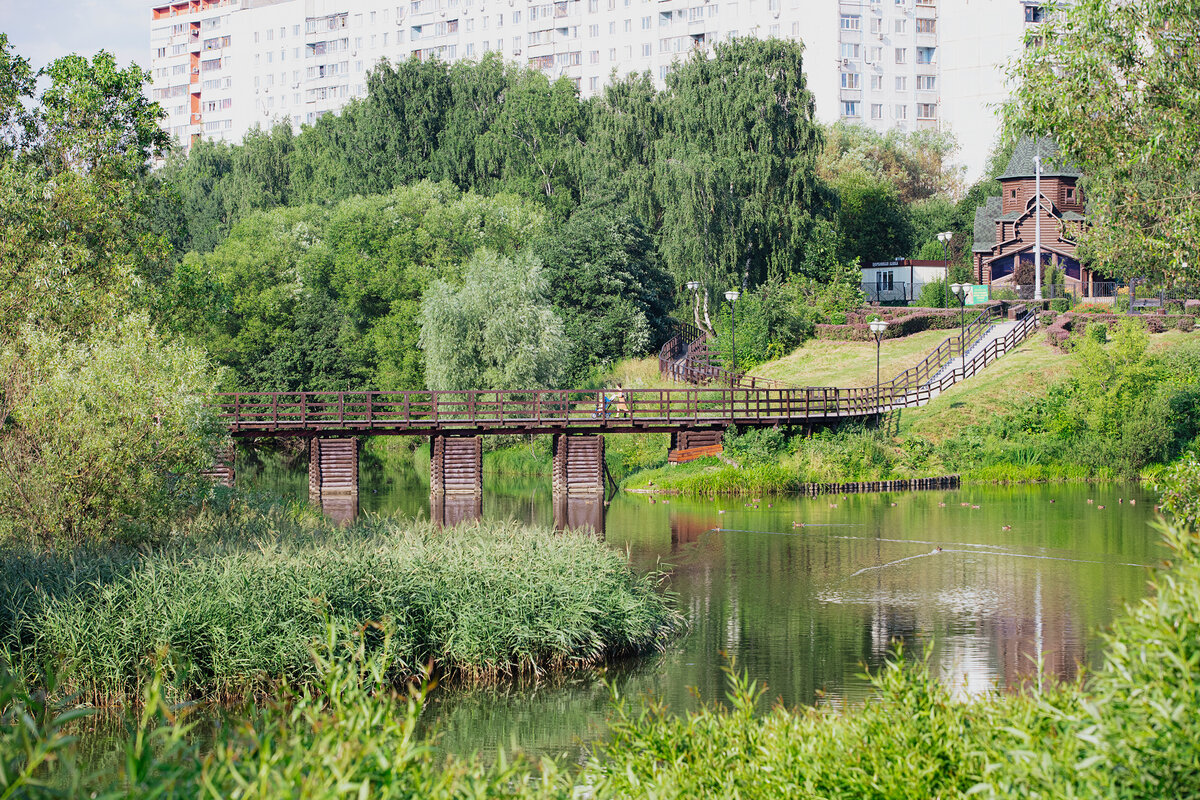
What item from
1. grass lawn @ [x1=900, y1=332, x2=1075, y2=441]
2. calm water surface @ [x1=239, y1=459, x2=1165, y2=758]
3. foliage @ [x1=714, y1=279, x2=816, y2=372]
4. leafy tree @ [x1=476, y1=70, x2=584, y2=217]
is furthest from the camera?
leafy tree @ [x1=476, y1=70, x2=584, y2=217]

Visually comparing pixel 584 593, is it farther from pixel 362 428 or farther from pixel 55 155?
pixel 362 428

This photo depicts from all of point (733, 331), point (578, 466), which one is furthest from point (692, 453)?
point (733, 331)

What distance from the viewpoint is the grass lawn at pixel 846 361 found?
4894cm

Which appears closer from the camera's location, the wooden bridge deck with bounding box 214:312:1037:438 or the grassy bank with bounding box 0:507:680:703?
the grassy bank with bounding box 0:507:680:703

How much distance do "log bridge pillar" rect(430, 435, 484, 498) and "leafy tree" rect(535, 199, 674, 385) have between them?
48.5ft

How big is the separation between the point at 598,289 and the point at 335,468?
19.1 meters

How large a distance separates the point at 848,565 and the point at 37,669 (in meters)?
15.5

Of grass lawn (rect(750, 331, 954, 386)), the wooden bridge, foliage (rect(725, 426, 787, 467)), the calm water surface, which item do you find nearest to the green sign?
grass lawn (rect(750, 331, 954, 386))

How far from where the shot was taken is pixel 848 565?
24.7 metres

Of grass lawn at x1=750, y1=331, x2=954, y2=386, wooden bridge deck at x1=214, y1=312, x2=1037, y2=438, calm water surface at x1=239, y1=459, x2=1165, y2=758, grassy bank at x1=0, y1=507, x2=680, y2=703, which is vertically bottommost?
calm water surface at x1=239, y1=459, x2=1165, y2=758

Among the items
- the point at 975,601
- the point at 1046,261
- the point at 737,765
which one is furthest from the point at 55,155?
the point at 1046,261

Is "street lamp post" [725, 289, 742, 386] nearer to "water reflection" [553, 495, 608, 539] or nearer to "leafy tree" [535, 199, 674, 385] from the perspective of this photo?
"leafy tree" [535, 199, 674, 385]

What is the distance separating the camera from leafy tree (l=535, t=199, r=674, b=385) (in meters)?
53.3

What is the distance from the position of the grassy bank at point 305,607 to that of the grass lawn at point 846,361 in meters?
31.2
